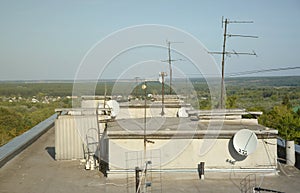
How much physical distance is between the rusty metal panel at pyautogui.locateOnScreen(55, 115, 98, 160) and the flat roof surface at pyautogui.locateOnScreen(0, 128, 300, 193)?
2.16ft

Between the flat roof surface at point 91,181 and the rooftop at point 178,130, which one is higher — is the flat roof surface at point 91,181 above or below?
below

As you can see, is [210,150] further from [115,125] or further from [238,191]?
[115,125]

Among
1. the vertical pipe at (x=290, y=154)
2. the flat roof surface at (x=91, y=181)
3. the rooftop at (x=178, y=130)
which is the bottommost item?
the flat roof surface at (x=91, y=181)

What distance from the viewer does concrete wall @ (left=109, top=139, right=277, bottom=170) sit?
8578 millimetres

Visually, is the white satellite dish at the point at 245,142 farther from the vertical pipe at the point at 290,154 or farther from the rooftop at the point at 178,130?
the vertical pipe at the point at 290,154

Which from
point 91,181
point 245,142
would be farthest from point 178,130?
point 91,181

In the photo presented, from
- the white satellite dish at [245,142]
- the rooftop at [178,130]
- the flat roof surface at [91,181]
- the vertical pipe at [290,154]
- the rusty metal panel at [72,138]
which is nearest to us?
the flat roof surface at [91,181]

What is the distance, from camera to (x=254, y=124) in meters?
10.2

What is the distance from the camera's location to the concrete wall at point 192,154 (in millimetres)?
8578

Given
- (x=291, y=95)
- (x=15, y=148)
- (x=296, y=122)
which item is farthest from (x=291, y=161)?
(x=291, y=95)

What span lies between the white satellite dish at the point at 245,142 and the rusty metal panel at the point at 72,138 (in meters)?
4.37

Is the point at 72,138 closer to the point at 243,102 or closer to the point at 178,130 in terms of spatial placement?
the point at 178,130

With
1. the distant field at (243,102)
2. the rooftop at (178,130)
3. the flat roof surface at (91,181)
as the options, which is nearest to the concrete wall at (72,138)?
the flat roof surface at (91,181)

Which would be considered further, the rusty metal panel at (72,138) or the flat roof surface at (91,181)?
the rusty metal panel at (72,138)
